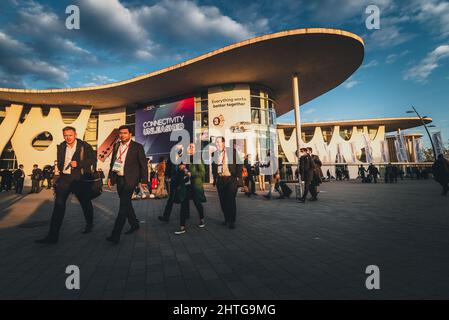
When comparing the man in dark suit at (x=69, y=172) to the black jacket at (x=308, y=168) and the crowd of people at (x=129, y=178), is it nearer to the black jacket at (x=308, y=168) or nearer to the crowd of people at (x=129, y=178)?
the crowd of people at (x=129, y=178)

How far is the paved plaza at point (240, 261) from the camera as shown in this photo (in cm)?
225

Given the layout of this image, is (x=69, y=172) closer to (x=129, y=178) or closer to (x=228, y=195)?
(x=129, y=178)

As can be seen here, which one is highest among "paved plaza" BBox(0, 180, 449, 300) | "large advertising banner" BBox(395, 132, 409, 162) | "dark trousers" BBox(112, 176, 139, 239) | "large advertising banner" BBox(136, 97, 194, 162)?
"large advertising banner" BBox(136, 97, 194, 162)

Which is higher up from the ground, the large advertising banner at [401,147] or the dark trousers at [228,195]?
the large advertising banner at [401,147]

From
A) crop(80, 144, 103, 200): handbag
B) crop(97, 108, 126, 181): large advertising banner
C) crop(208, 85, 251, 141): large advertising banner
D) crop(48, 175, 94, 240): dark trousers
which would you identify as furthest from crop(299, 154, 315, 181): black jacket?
crop(97, 108, 126, 181): large advertising banner

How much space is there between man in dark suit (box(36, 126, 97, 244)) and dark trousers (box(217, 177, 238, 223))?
254cm

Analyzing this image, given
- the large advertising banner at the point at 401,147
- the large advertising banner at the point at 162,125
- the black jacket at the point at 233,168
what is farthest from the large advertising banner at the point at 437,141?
the black jacket at the point at 233,168

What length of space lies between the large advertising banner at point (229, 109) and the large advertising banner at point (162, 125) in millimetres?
2677

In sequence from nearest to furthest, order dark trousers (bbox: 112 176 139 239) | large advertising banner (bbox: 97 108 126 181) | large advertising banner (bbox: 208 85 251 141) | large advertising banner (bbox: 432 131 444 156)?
dark trousers (bbox: 112 176 139 239)
large advertising banner (bbox: 208 85 251 141)
large advertising banner (bbox: 432 131 444 156)
large advertising banner (bbox: 97 108 126 181)

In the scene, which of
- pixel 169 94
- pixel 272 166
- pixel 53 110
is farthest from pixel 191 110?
pixel 53 110

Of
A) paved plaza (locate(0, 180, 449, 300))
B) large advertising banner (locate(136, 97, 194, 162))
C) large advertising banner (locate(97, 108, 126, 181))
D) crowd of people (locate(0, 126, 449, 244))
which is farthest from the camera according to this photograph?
large advertising banner (locate(97, 108, 126, 181))

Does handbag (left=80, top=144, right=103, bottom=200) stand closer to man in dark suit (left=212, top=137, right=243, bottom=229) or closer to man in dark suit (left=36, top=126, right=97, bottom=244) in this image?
man in dark suit (left=36, top=126, right=97, bottom=244)

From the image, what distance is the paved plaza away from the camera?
2250 mm
